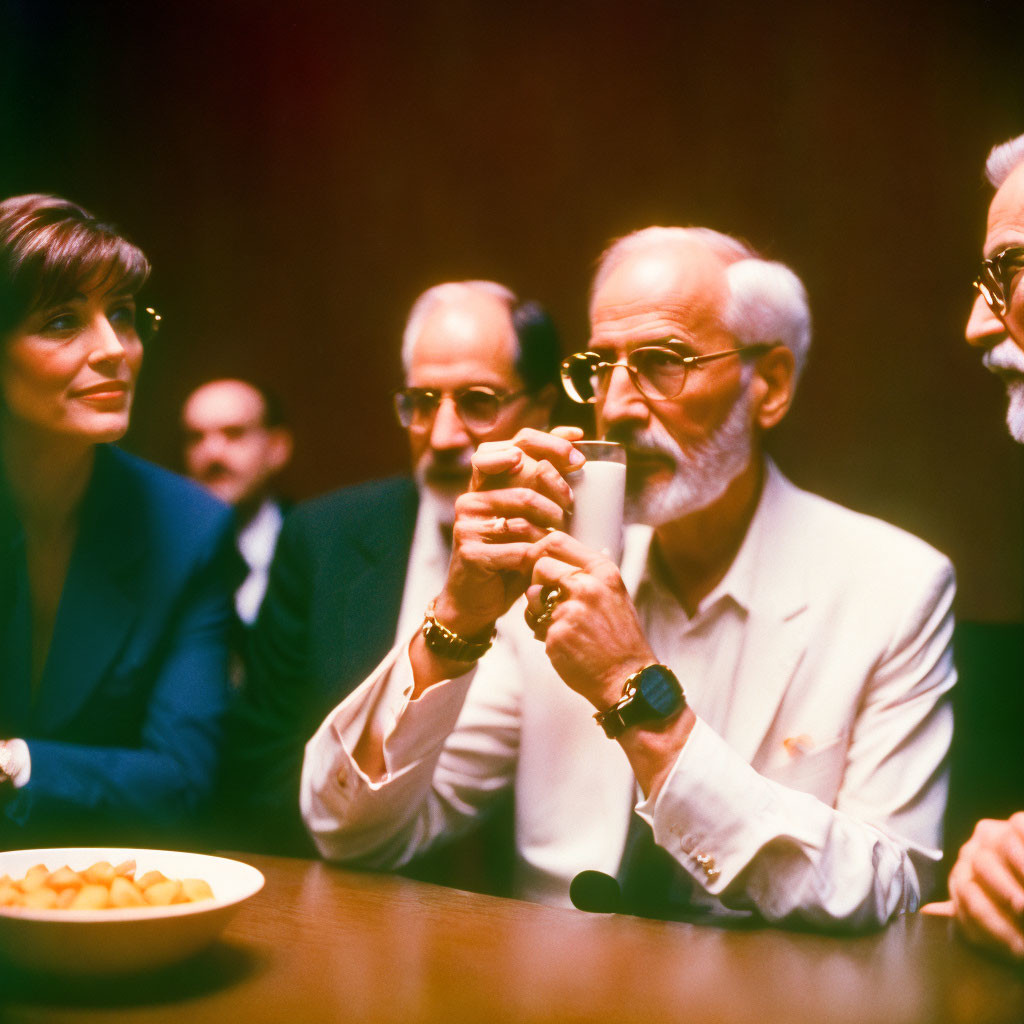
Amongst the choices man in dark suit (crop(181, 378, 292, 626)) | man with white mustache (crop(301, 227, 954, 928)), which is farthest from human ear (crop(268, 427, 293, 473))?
man with white mustache (crop(301, 227, 954, 928))

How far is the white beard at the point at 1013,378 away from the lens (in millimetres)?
1497

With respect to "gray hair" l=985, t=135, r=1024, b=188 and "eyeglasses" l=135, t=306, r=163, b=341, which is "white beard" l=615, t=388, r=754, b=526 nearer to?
"gray hair" l=985, t=135, r=1024, b=188

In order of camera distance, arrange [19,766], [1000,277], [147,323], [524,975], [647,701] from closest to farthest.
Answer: [524,975]
[647,701]
[1000,277]
[19,766]
[147,323]

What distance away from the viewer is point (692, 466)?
1.66m

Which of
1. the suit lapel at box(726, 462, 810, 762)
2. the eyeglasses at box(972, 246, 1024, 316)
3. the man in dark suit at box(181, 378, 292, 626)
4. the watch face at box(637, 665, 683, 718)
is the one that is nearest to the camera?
the watch face at box(637, 665, 683, 718)

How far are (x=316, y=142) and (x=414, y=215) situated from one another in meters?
0.23

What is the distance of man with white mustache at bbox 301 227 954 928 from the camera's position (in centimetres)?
138

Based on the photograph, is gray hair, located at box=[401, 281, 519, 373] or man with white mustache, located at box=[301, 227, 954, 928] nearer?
man with white mustache, located at box=[301, 227, 954, 928]

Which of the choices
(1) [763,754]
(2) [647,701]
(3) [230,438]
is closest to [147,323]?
(3) [230,438]

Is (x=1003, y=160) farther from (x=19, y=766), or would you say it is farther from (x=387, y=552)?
(x=19, y=766)

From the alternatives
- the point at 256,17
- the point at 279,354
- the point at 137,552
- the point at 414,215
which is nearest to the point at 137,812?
the point at 137,552

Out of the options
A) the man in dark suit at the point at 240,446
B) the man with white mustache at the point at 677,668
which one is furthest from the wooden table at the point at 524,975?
the man in dark suit at the point at 240,446

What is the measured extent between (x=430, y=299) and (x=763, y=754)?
0.88 m

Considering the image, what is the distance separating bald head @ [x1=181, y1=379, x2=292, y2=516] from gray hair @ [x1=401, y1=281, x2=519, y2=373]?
27 cm
